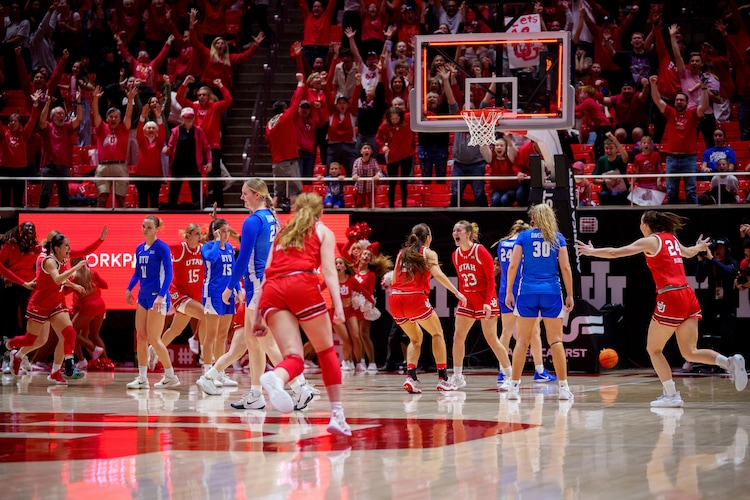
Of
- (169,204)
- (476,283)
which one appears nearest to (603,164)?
(476,283)

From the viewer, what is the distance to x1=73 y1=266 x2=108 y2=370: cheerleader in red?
54.9 ft

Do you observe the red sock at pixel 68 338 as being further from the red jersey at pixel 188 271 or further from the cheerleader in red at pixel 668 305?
the cheerleader in red at pixel 668 305

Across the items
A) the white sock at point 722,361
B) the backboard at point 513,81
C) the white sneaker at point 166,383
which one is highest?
the backboard at point 513,81

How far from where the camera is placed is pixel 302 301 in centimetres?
780

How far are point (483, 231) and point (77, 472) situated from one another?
37.6ft

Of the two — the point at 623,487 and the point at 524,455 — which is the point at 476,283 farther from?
the point at 623,487

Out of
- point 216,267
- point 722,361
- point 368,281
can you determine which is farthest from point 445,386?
point 368,281

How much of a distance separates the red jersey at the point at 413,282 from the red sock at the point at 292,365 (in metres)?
4.91

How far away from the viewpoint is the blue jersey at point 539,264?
37.3ft

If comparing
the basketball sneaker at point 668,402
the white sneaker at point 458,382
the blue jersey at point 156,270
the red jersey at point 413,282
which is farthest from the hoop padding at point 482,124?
the basketball sneaker at point 668,402

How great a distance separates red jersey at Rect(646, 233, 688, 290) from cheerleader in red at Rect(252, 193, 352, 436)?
4228mm

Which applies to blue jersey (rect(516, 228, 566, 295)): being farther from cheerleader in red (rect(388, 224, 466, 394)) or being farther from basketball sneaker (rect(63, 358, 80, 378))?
Answer: basketball sneaker (rect(63, 358, 80, 378))

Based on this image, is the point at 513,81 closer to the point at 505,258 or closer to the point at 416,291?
the point at 505,258

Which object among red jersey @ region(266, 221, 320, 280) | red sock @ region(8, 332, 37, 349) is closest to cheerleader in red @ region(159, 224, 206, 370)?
red sock @ region(8, 332, 37, 349)
